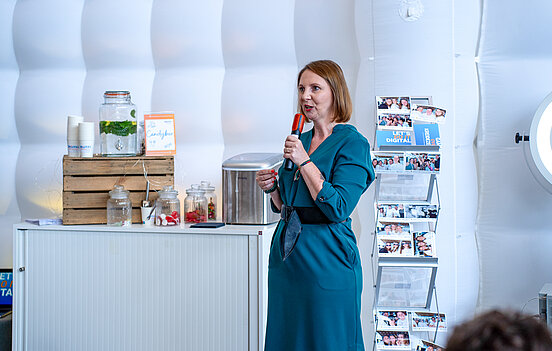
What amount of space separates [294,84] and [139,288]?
1.16 meters

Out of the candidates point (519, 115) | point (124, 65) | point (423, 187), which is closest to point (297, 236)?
point (423, 187)

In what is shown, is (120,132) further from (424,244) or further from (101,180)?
(424,244)

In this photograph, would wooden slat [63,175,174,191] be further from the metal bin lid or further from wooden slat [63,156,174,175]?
the metal bin lid

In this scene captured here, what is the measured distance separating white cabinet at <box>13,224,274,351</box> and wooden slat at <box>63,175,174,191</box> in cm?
19

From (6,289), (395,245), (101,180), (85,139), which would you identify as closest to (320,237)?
(395,245)

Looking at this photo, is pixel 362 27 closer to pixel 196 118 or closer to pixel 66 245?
pixel 196 118

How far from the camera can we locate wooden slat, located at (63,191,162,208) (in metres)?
2.48

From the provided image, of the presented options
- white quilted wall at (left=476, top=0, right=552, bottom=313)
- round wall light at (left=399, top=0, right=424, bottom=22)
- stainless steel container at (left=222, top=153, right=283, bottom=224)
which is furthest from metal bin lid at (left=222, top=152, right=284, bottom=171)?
white quilted wall at (left=476, top=0, right=552, bottom=313)

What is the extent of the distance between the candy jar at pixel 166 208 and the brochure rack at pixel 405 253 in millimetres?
868

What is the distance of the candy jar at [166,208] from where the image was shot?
2436 millimetres

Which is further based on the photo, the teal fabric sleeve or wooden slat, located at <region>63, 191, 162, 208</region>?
wooden slat, located at <region>63, 191, 162, 208</region>

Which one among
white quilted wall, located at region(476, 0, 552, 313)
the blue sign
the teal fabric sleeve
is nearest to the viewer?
the teal fabric sleeve

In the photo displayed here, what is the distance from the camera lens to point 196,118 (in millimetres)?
2756

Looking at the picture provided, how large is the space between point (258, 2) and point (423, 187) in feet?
3.83
